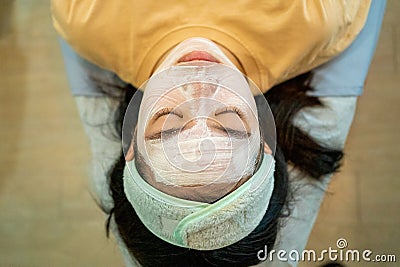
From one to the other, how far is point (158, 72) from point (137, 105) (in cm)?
7

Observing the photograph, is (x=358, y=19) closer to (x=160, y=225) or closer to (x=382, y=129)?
(x=382, y=129)

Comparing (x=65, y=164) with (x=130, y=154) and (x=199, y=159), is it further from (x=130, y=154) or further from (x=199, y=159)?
(x=199, y=159)

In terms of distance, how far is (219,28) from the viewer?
0.96 meters

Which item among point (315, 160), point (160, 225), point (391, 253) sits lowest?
point (391, 253)

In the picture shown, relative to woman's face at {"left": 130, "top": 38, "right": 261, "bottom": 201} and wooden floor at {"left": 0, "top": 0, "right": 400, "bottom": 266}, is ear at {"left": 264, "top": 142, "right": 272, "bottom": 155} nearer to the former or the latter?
woman's face at {"left": 130, "top": 38, "right": 261, "bottom": 201}

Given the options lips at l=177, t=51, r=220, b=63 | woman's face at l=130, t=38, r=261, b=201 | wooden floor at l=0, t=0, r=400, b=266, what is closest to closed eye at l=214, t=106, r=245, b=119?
woman's face at l=130, t=38, r=261, b=201

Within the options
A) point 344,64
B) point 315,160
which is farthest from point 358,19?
point 315,160

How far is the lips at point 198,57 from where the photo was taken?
33.4 inches

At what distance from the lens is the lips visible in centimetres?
85

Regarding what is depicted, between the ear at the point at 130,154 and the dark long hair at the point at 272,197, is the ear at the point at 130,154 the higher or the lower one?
the higher one

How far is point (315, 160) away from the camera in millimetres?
1123

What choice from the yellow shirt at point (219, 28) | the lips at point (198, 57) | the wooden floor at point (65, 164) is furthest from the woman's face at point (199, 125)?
the wooden floor at point (65, 164)

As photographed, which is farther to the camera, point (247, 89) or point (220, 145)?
point (247, 89)

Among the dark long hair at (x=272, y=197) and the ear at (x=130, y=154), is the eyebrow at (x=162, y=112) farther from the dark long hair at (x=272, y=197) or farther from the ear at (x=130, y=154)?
the dark long hair at (x=272, y=197)
